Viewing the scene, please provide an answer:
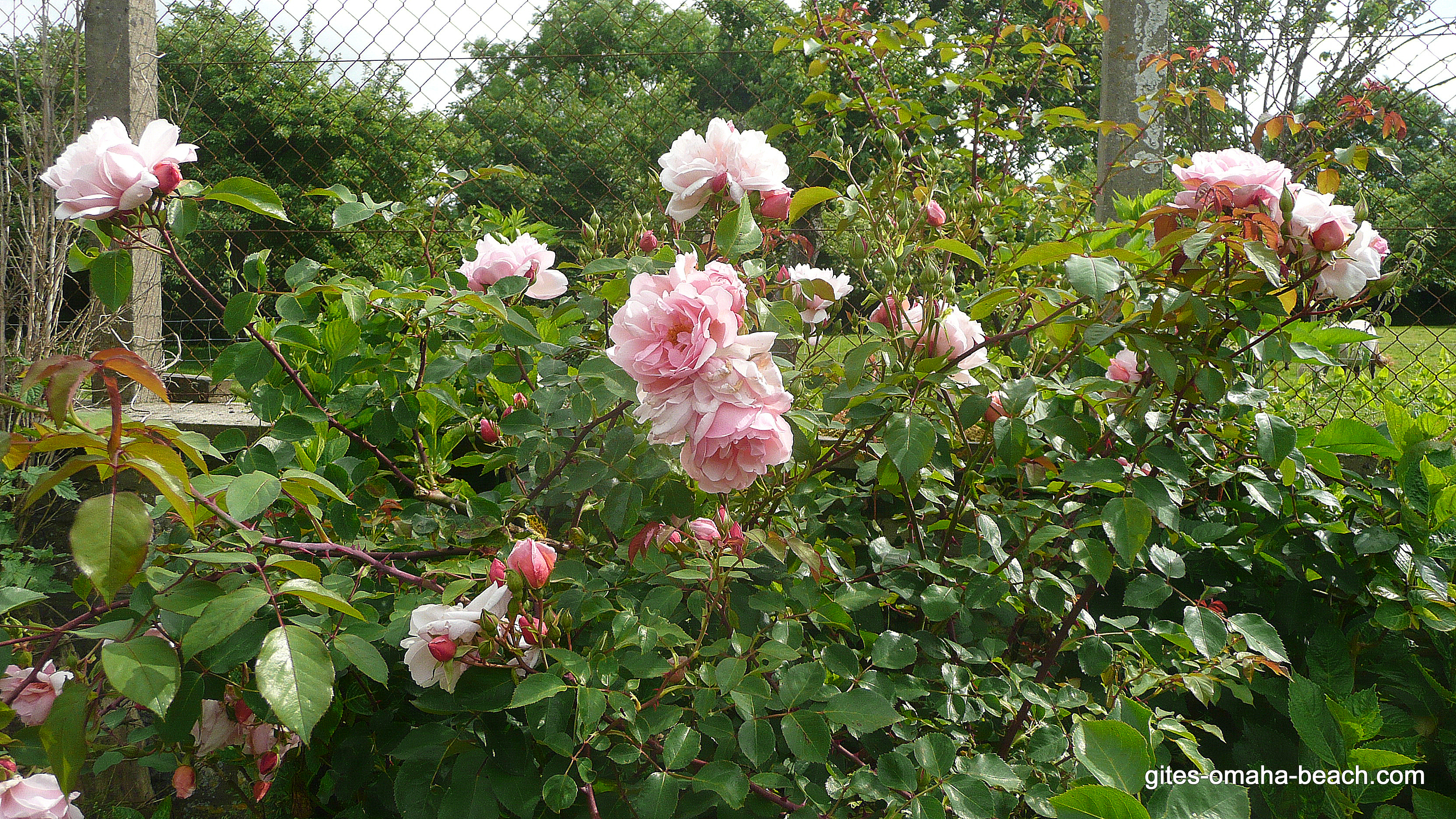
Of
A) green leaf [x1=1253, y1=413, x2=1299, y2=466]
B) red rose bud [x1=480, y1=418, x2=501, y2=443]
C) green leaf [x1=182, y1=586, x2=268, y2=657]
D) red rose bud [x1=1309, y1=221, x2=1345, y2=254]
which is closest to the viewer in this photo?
green leaf [x1=182, y1=586, x2=268, y2=657]

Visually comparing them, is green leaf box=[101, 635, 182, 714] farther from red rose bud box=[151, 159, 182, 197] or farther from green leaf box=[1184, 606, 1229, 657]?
green leaf box=[1184, 606, 1229, 657]

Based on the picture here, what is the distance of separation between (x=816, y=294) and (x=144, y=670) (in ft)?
Answer: 2.27

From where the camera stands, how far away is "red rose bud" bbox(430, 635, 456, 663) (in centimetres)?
74

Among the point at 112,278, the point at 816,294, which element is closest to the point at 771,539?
the point at 816,294

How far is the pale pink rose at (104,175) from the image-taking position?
83 cm

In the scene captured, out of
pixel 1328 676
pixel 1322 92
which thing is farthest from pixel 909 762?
pixel 1322 92

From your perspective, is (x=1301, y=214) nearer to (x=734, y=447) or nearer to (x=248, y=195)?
(x=734, y=447)

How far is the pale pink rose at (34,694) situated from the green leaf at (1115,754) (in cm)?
91

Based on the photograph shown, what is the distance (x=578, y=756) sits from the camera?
80 centimetres

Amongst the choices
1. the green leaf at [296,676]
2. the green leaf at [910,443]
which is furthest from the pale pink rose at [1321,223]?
the green leaf at [296,676]

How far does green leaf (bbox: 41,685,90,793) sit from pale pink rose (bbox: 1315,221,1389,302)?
1181 mm

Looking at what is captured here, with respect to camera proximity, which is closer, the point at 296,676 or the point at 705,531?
the point at 296,676

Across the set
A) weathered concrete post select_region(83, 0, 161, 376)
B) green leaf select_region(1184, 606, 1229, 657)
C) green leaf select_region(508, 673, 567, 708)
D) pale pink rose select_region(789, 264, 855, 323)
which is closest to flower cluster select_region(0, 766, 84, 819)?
green leaf select_region(508, 673, 567, 708)

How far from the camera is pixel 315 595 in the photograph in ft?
2.15
